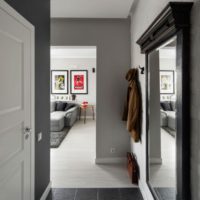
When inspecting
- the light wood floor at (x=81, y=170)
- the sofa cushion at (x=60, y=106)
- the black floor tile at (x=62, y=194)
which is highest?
the sofa cushion at (x=60, y=106)

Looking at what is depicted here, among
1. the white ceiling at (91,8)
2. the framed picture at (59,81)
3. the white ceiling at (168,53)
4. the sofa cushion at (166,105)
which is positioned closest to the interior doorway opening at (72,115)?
the framed picture at (59,81)

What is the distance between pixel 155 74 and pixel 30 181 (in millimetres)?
1753

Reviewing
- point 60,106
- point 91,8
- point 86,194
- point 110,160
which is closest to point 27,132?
point 86,194

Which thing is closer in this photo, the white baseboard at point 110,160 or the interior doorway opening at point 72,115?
the interior doorway opening at point 72,115

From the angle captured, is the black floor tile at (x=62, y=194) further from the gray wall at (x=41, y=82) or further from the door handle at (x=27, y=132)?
the door handle at (x=27, y=132)

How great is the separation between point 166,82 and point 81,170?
2.33 meters

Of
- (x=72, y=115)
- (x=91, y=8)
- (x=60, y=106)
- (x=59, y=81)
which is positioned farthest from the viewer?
(x=59, y=81)

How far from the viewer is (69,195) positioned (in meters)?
2.61

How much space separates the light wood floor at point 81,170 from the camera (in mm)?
2926

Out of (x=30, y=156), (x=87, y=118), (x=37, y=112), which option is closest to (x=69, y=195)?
(x=30, y=156)

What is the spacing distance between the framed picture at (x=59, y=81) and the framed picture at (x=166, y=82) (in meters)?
7.04

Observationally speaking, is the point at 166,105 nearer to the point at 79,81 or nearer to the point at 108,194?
the point at 108,194

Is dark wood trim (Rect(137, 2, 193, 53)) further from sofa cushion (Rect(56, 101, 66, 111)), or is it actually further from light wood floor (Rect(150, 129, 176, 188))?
sofa cushion (Rect(56, 101, 66, 111))

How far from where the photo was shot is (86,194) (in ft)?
8.66
